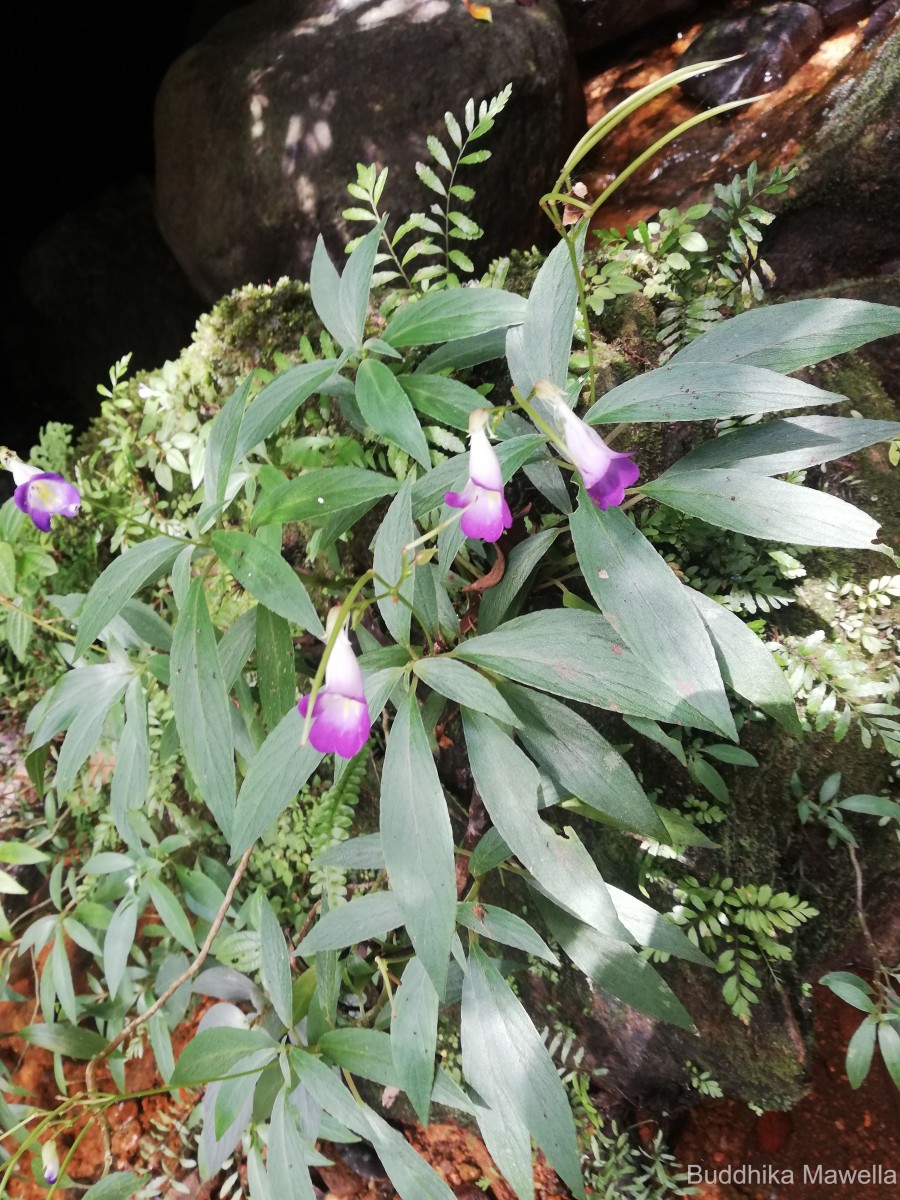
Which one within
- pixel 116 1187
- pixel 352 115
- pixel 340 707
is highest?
pixel 352 115

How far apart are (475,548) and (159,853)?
1.04 meters

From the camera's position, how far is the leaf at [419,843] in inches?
33.9

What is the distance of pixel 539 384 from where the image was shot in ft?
2.67

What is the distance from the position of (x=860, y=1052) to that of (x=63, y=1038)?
1.66 metres

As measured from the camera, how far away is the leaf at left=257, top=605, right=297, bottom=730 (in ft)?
3.76

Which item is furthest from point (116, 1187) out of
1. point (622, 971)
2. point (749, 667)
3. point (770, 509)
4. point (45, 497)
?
point (770, 509)

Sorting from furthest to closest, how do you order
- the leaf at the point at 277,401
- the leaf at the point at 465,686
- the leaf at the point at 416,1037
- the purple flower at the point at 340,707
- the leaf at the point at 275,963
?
the leaf at the point at 275,963 < the leaf at the point at 277,401 < the leaf at the point at 416,1037 < the leaf at the point at 465,686 < the purple flower at the point at 340,707

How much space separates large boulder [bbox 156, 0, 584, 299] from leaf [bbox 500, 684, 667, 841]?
2012 millimetres

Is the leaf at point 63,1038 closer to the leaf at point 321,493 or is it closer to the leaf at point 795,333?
the leaf at point 321,493

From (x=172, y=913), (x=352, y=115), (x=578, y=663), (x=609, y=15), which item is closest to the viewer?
(x=578, y=663)

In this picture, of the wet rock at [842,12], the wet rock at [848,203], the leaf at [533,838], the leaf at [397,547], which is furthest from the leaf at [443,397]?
the wet rock at [842,12]

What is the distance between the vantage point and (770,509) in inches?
37.4

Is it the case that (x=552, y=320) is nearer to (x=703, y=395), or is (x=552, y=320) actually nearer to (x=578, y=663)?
(x=703, y=395)

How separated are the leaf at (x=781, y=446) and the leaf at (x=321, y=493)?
43 centimetres
